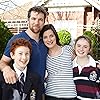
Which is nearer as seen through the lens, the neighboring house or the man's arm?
the man's arm

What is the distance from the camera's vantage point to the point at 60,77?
464 centimetres

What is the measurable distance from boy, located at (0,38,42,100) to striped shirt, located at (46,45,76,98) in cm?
59

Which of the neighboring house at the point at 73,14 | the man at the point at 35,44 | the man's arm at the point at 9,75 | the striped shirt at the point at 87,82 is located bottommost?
the striped shirt at the point at 87,82

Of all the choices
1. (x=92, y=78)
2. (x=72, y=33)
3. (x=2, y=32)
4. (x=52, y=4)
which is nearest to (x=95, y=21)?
(x=72, y=33)

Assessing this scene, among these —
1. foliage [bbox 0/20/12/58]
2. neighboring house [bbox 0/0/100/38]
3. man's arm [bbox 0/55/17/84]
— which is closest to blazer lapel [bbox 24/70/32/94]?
man's arm [bbox 0/55/17/84]

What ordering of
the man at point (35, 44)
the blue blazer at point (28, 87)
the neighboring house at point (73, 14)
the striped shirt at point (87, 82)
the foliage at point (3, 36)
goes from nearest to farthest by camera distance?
the blue blazer at point (28, 87), the man at point (35, 44), the striped shirt at point (87, 82), the foliage at point (3, 36), the neighboring house at point (73, 14)

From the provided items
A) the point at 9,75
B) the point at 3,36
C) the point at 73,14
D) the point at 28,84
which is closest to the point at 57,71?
the point at 28,84

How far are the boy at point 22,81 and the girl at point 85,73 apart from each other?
0.92m

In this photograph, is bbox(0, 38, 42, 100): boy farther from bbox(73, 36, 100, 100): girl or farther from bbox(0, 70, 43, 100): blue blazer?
bbox(73, 36, 100, 100): girl

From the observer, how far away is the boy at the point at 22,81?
3912 mm

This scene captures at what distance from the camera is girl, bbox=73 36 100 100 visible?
4832mm

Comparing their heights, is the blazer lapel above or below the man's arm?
below

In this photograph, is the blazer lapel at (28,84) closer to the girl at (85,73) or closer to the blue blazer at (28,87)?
the blue blazer at (28,87)

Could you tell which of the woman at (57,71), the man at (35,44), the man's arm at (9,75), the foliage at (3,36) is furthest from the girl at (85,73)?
the foliage at (3,36)
